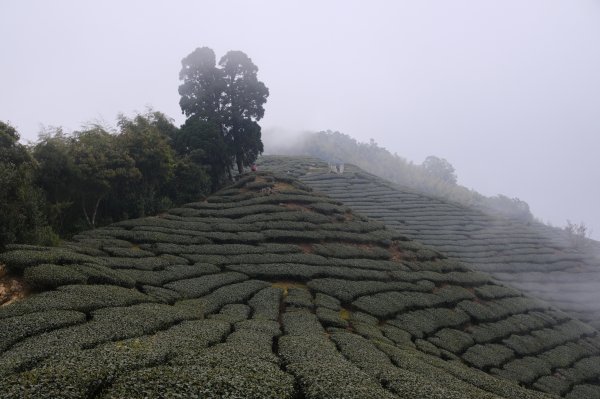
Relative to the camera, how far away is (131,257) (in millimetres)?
21484

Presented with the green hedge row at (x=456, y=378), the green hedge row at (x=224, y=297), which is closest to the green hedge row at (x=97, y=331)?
the green hedge row at (x=224, y=297)

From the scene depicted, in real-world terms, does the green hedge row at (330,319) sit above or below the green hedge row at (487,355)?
above

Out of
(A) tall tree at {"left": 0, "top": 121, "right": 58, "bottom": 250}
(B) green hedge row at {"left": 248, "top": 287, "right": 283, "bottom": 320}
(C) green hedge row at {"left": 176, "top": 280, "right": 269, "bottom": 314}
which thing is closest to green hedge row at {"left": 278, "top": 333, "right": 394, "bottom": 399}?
(B) green hedge row at {"left": 248, "top": 287, "right": 283, "bottom": 320}

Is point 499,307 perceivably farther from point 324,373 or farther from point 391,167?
point 391,167

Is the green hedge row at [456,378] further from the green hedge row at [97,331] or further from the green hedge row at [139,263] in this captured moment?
the green hedge row at [139,263]

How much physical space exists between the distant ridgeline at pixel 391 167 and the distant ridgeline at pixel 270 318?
57274 mm

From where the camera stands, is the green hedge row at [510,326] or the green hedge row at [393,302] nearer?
the green hedge row at [393,302]

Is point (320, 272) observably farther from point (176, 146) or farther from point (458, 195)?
point (458, 195)

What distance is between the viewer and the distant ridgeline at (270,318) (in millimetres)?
10141

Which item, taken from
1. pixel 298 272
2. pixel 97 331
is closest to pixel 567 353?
pixel 298 272

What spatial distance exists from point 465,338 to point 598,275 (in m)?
27.8

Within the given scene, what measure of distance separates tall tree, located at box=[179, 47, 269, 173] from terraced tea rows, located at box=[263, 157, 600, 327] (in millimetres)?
16333

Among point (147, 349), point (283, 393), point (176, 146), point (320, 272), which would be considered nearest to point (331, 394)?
point (283, 393)

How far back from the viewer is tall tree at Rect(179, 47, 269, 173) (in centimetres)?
4159
